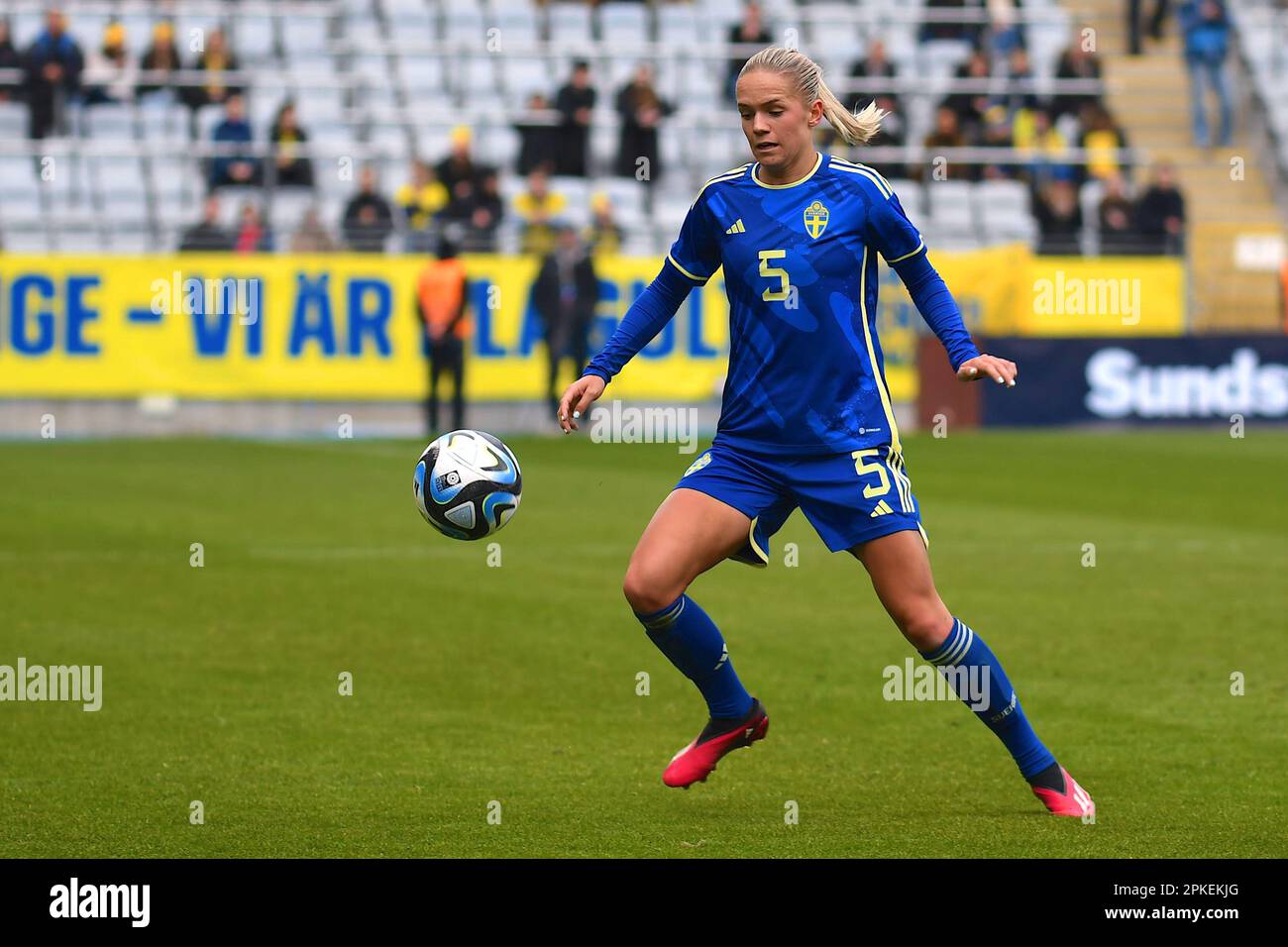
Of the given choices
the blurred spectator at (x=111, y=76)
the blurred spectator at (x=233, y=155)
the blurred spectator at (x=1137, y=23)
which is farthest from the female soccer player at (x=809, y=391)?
the blurred spectator at (x=1137, y=23)

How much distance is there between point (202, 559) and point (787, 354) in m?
7.01

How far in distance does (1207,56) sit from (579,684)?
23.9 m

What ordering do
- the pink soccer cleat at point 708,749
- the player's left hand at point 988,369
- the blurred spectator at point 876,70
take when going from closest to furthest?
the player's left hand at point 988,369, the pink soccer cleat at point 708,749, the blurred spectator at point 876,70

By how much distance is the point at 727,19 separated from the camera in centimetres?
3034

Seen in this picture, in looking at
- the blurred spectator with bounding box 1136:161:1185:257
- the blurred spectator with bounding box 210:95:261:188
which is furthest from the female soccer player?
the blurred spectator with bounding box 1136:161:1185:257

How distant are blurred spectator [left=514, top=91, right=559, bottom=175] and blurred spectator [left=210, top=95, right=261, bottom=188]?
318 cm

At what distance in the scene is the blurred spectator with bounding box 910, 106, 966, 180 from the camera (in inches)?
1067

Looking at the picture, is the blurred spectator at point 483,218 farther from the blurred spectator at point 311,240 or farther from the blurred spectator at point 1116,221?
the blurred spectator at point 1116,221

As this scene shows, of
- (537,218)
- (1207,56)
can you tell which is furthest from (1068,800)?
(1207,56)

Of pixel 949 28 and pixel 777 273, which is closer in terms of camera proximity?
pixel 777 273

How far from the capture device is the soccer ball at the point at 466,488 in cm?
718

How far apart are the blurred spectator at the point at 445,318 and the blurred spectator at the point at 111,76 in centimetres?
511

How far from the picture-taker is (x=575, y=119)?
26.3m

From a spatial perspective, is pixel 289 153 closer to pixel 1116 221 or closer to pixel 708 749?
pixel 1116 221
